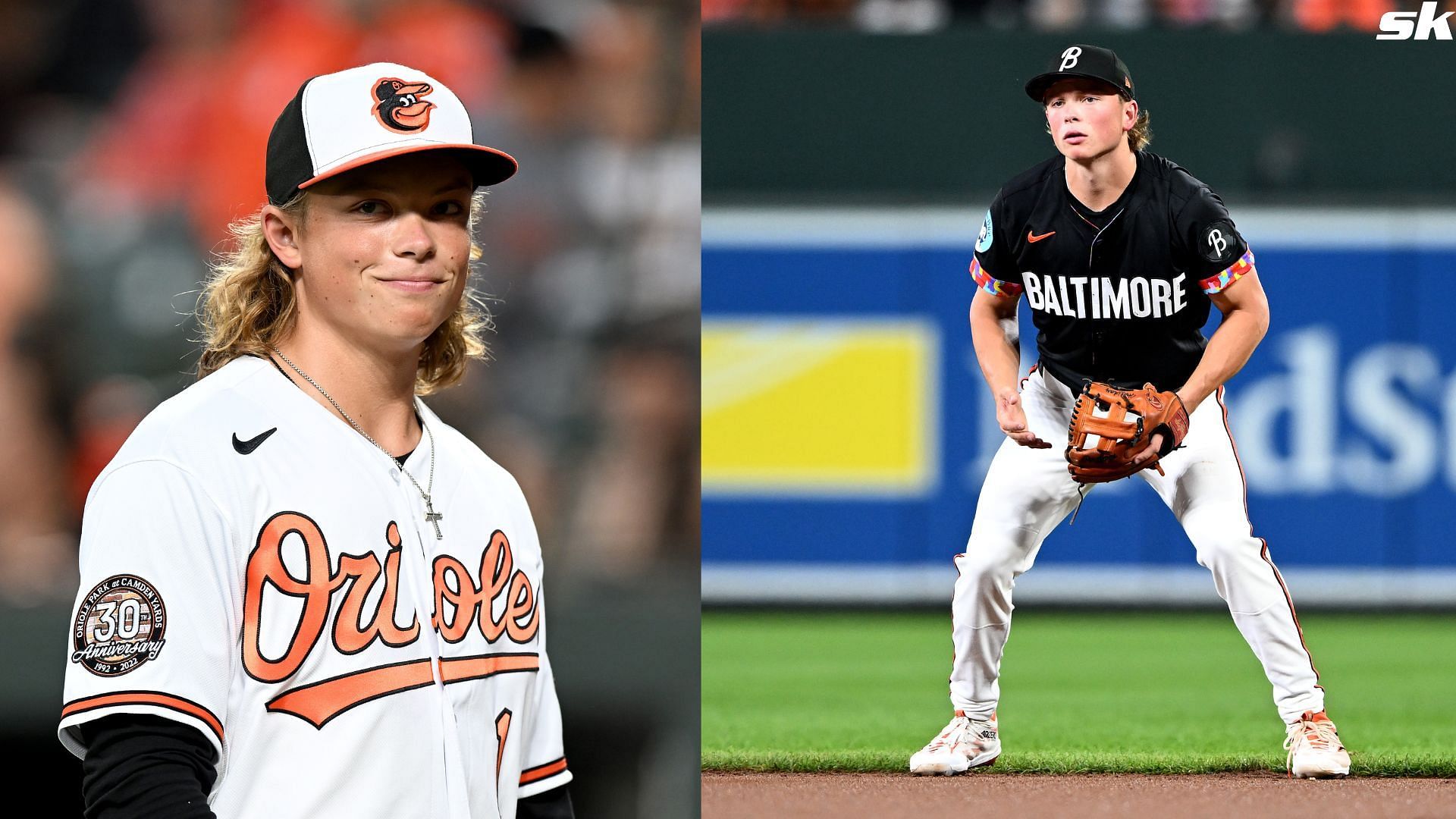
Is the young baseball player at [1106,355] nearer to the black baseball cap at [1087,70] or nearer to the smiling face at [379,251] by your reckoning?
the black baseball cap at [1087,70]

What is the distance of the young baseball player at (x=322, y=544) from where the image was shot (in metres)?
1.12

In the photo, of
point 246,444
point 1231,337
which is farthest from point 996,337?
point 246,444

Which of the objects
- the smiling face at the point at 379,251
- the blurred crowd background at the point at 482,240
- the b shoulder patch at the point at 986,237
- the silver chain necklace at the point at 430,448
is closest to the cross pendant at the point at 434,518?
the silver chain necklace at the point at 430,448

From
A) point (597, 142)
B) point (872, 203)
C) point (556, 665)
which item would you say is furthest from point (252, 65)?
point (556, 665)

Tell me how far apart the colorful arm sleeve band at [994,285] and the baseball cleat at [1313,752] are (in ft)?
3.05

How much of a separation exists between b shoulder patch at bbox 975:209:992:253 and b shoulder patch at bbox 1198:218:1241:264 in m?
0.35

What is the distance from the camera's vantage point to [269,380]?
4.24ft

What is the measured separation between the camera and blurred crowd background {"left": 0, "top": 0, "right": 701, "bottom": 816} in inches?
164

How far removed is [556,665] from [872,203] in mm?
2586

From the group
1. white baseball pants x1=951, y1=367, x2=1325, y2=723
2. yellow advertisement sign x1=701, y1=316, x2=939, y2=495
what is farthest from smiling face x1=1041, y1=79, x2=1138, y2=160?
yellow advertisement sign x1=701, y1=316, x2=939, y2=495

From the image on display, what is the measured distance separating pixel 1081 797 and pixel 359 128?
192cm

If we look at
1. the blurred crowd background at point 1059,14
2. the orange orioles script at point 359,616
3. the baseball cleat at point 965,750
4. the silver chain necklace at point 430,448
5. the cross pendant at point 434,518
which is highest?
the blurred crowd background at point 1059,14

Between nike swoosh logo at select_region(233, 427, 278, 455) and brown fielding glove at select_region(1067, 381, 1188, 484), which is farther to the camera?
brown fielding glove at select_region(1067, 381, 1188, 484)

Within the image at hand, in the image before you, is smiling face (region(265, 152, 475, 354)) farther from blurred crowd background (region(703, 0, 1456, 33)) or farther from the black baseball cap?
blurred crowd background (region(703, 0, 1456, 33))
